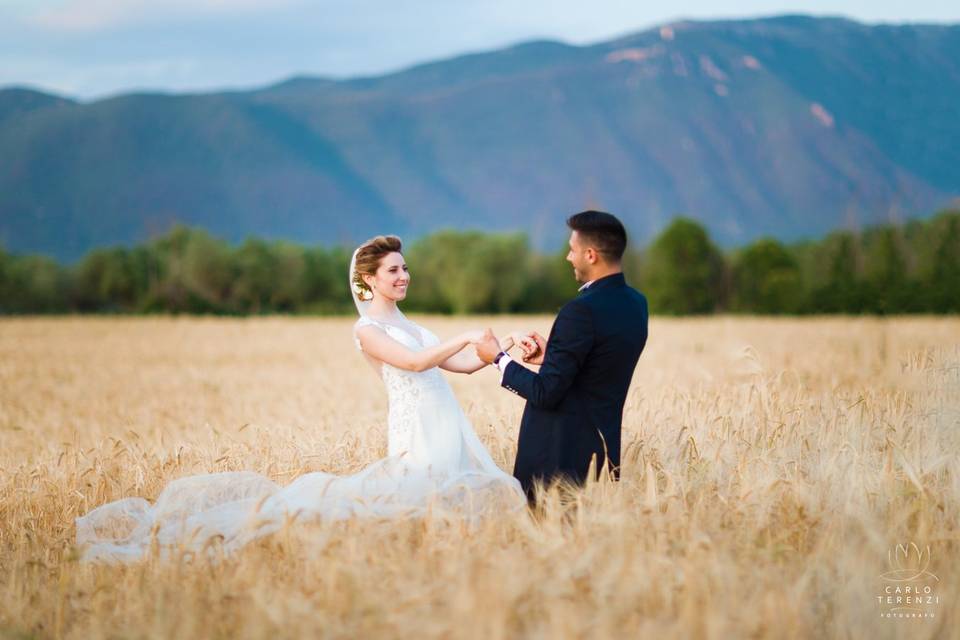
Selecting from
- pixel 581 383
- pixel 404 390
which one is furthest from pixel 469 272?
pixel 581 383

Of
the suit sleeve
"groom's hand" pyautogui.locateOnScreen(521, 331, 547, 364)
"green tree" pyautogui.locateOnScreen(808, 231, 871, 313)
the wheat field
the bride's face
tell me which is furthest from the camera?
"green tree" pyautogui.locateOnScreen(808, 231, 871, 313)

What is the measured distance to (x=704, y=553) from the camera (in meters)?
3.89

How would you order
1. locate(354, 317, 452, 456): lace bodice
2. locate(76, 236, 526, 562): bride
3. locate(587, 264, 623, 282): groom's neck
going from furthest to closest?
locate(354, 317, 452, 456): lace bodice
locate(76, 236, 526, 562): bride
locate(587, 264, 623, 282): groom's neck

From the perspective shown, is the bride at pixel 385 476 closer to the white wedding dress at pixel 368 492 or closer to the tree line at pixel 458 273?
the white wedding dress at pixel 368 492

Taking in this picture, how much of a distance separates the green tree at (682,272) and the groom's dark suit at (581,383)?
4868 centimetres

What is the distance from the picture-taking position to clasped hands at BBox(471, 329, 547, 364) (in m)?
5.45

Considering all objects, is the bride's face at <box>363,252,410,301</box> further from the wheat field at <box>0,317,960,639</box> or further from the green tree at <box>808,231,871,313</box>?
the green tree at <box>808,231,871,313</box>

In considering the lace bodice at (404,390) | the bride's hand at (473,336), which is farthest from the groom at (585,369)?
the lace bodice at (404,390)

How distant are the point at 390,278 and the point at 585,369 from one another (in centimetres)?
174

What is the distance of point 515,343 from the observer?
19.5 ft

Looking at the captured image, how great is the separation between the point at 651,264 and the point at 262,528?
50966 millimetres

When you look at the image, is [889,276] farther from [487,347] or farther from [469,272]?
[487,347]

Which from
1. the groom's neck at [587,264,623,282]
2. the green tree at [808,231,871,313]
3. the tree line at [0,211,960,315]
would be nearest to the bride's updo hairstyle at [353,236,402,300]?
the groom's neck at [587,264,623,282]

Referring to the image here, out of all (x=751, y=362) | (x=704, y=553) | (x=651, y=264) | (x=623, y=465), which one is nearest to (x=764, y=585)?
(x=704, y=553)
